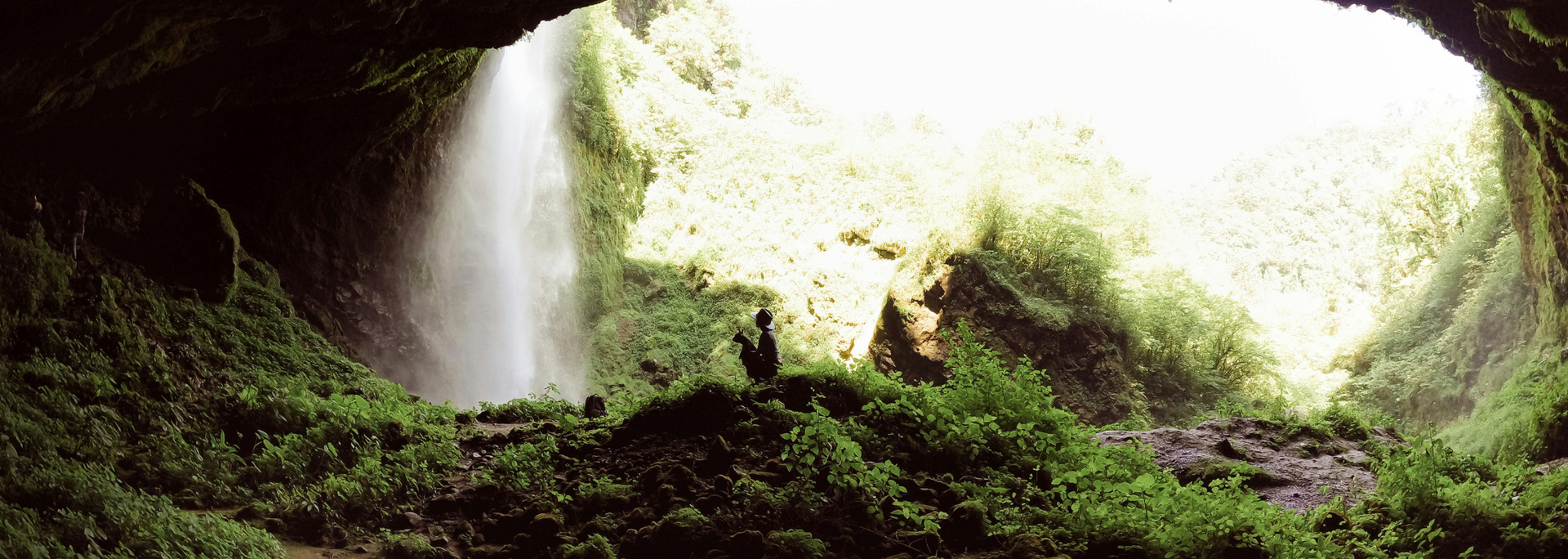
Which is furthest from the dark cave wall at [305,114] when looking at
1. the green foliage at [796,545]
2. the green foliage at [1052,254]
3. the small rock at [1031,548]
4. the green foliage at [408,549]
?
the green foliage at [1052,254]

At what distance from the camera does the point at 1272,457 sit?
868 centimetres

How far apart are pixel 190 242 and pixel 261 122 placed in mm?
1687

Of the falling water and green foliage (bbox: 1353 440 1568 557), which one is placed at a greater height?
the falling water

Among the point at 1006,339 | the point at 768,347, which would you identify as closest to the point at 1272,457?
the point at 768,347

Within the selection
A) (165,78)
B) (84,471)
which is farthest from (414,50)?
(84,471)

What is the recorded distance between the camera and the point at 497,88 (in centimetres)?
1478

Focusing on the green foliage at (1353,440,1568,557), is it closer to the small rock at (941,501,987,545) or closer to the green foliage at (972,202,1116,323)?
the small rock at (941,501,987,545)

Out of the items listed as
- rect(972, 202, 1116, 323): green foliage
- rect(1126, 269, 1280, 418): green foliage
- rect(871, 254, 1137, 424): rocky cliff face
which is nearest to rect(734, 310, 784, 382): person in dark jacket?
Answer: rect(871, 254, 1137, 424): rocky cliff face

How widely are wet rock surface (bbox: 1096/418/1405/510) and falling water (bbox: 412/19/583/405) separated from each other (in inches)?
359

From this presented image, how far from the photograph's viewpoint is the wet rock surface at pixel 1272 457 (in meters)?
7.55

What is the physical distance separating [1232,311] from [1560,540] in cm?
1144

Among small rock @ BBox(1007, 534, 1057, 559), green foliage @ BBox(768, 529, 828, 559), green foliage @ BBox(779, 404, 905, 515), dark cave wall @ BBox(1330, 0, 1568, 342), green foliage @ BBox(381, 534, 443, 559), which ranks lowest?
small rock @ BBox(1007, 534, 1057, 559)

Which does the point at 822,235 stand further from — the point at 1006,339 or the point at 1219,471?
the point at 1219,471

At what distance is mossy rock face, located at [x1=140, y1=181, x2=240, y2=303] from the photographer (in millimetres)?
8016
